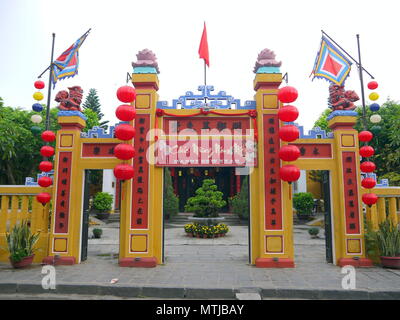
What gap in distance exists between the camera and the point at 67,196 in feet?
26.2

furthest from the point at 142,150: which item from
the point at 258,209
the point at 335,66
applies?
the point at 335,66

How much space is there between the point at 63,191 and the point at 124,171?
74.8 inches

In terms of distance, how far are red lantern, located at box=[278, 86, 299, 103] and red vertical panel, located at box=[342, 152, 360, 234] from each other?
200 centimetres

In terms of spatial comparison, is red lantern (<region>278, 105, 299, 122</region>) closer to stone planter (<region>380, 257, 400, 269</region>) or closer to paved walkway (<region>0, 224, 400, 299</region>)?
paved walkway (<region>0, 224, 400, 299</region>)

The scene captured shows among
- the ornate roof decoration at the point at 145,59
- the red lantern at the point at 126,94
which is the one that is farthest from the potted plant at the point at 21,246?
the ornate roof decoration at the point at 145,59

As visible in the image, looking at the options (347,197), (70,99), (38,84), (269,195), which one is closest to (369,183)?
(347,197)

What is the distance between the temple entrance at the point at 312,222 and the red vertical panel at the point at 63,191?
20.8ft

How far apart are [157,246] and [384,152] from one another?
13.2 metres

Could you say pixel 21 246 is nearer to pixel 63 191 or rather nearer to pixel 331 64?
pixel 63 191

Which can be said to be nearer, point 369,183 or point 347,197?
point 369,183

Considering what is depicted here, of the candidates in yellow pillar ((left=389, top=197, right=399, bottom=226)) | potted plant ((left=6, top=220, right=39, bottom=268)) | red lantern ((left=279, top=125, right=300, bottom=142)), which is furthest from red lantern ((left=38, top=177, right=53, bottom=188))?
yellow pillar ((left=389, top=197, right=399, bottom=226))

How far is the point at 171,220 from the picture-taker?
19734 mm

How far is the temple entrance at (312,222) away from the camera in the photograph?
26.7 feet

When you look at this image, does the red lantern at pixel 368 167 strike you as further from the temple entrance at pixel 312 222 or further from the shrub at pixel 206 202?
the shrub at pixel 206 202
